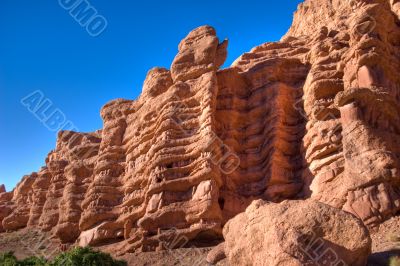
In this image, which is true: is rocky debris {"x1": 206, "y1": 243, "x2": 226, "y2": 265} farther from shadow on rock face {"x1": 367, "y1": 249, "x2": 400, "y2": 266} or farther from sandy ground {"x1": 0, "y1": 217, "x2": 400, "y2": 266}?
shadow on rock face {"x1": 367, "y1": 249, "x2": 400, "y2": 266}

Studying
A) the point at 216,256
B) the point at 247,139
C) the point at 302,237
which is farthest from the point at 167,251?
the point at 302,237

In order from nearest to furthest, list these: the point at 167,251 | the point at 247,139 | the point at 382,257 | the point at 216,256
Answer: the point at 382,257, the point at 216,256, the point at 167,251, the point at 247,139

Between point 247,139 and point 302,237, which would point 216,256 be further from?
point 247,139

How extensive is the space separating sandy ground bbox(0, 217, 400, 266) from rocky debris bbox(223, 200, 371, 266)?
159cm

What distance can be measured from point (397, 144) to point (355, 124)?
2075mm

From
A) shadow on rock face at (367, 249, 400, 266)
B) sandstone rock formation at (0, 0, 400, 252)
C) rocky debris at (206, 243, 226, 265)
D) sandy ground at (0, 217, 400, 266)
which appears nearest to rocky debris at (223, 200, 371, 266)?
shadow on rock face at (367, 249, 400, 266)

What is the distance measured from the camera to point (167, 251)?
23.2 meters

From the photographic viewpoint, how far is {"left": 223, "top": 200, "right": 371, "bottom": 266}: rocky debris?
38.1ft

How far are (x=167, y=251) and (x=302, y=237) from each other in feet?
42.0

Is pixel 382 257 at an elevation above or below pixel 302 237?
below

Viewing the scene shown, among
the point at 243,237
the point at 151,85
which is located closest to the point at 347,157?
the point at 243,237

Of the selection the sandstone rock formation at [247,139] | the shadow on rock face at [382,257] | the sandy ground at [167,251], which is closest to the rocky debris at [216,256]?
the sandy ground at [167,251]

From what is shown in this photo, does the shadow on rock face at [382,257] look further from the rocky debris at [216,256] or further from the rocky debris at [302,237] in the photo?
the rocky debris at [216,256]

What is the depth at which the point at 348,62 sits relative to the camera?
25625mm
